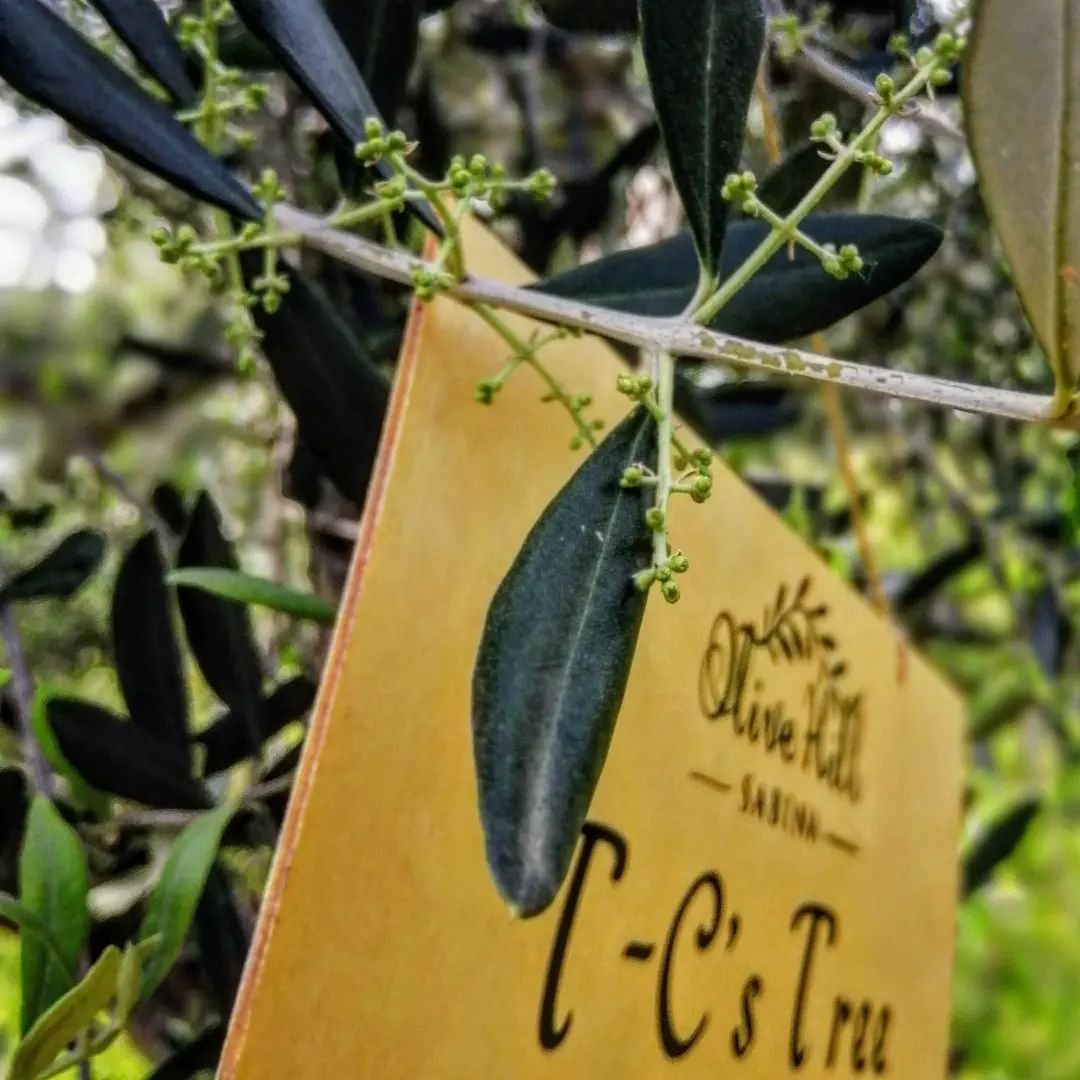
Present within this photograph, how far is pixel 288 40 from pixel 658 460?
0.61ft

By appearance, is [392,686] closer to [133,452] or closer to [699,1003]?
[699,1003]

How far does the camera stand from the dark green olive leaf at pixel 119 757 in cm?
47

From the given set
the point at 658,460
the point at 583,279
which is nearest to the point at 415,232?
the point at 583,279

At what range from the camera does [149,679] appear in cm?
52

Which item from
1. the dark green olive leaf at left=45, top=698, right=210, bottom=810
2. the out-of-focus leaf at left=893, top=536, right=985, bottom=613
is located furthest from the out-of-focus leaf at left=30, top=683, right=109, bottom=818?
the out-of-focus leaf at left=893, top=536, right=985, bottom=613

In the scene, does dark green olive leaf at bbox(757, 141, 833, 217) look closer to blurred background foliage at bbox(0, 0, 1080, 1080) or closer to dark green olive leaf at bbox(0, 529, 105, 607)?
blurred background foliage at bbox(0, 0, 1080, 1080)

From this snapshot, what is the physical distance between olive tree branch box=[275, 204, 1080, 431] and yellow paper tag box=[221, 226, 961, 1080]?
0.02 m

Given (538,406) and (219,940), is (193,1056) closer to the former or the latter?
(219,940)

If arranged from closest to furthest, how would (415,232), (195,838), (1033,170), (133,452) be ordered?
(1033,170), (195,838), (415,232), (133,452)

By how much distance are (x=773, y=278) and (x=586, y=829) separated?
0.23 metres

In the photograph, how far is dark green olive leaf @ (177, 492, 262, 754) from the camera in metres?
0.52

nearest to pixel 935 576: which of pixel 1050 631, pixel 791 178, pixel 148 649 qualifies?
pixel 1050 631

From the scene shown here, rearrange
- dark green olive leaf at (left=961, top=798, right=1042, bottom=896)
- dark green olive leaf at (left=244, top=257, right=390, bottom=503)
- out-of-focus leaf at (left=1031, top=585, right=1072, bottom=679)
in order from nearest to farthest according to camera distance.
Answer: dark green olive leaf at (left=244, top=257, right=390, bottom=503) → dark green olive leaf at (left=961, top=798, right=1042, bottom=896) → out-of-focus leaf at (left=1031, top=585, right=1072, bottom=679)

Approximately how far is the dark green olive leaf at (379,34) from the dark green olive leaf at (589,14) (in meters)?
0.06
